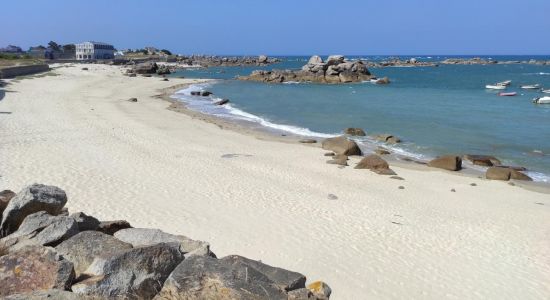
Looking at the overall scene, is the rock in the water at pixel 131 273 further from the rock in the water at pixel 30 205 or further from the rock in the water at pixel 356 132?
the rock in the water at pixel 356 132

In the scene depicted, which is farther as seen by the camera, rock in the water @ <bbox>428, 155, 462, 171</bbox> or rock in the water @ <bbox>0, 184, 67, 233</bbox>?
rock in the water @ <bbox>428, 155, 462, 171</bbox>

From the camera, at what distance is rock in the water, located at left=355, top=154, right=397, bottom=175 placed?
17984 millimetres

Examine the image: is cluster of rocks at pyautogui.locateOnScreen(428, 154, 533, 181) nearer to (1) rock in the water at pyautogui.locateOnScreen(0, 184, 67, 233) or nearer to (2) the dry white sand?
(2) the dry white sand

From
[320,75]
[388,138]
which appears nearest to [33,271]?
[388,138]

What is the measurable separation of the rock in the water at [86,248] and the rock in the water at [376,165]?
12.9 m

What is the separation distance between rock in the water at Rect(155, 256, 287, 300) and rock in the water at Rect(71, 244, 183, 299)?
26cm

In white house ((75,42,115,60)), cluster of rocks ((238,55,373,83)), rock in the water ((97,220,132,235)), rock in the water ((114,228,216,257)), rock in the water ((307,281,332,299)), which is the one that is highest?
white house ((75,42,115,60))

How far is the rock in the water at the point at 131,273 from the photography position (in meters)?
5.30


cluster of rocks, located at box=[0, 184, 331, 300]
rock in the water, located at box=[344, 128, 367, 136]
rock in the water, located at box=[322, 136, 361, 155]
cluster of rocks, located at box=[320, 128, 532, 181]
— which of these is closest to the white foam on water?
rock in the water, located at box=[344, 128, 367, 136]

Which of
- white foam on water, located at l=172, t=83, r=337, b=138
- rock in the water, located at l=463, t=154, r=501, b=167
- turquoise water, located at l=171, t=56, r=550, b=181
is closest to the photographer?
rock in the water, located at l=463, t=154, r=501, b=167

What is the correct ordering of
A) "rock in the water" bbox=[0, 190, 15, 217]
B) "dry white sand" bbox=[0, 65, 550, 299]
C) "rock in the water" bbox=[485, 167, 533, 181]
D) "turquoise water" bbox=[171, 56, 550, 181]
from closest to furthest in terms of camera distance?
"rock in the water" bbox=[0, 190, 15, 217]
"dry white sand" bbox=[0, 65, 550, 299]
"rock in the water" bbox=[485, 167, 533, 181]
"turquoise water" bbox=[171, 56, 550, 181]

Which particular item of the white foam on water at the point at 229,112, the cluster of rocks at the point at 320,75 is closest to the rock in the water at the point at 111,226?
the white foam on water at the point at 229,112

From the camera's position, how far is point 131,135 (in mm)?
23297

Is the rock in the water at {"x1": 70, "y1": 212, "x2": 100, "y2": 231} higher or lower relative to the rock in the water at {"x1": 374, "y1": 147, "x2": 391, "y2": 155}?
higher
